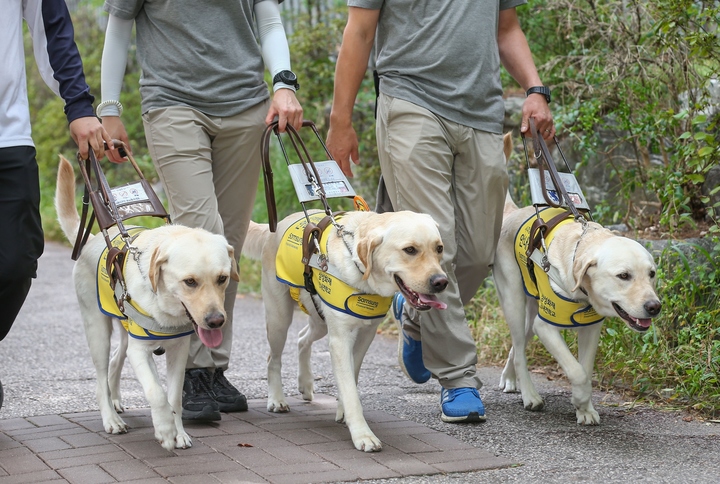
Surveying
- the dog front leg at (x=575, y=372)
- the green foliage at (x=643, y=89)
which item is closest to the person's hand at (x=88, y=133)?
the dog front leg at (x=575, y=372)

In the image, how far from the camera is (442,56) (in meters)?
4.44

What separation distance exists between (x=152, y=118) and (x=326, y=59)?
17.2 feet

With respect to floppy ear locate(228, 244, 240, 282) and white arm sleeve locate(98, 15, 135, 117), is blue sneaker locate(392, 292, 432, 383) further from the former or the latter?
white arm sleeve locate(98, 15, 135, 117)

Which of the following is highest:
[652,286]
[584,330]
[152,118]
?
[152,118]

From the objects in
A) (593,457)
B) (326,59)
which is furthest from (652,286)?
(326,59)

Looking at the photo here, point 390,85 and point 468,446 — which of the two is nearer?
point 468,446

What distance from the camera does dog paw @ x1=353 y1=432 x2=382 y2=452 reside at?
3779mm

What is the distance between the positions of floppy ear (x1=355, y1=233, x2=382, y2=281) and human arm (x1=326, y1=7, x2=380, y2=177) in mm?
1017

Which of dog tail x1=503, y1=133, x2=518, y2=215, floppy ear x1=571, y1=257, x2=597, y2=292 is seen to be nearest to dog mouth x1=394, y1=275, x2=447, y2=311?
floppy ear x1=571, y1=257, x2=597, y2=292

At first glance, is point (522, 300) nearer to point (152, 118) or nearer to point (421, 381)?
point (421, 381)

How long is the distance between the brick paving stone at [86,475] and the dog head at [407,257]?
1301mm

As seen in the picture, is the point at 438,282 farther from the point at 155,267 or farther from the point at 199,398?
the point at 199,398

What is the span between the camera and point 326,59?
30.9 feet

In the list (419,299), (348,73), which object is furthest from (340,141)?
(419,299)
